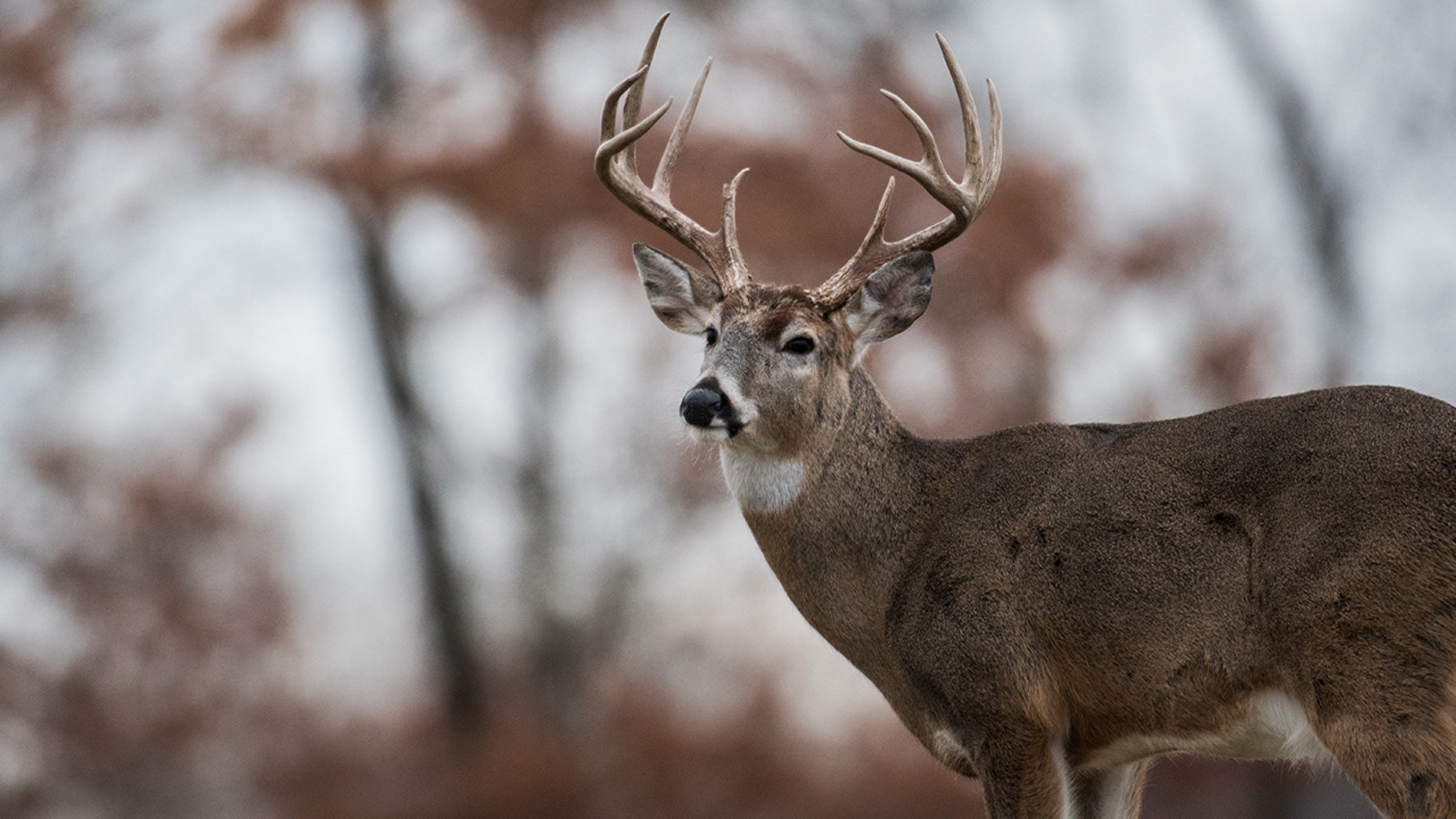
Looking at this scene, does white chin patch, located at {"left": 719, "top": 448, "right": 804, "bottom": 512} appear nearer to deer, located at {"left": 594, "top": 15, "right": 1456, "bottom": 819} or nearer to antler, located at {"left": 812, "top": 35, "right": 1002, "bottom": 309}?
deer, located at {"left": 594, "top": 15, "right": 1456, "bottom": 819}

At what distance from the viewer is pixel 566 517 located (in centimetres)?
1233

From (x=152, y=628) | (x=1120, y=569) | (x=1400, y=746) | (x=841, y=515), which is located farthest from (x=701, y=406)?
(x=152, y=628)

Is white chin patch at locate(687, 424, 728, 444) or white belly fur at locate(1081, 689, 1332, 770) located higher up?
white chin patch at locate(687, 424, 728, 444)

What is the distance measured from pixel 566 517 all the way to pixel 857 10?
5.33 meters

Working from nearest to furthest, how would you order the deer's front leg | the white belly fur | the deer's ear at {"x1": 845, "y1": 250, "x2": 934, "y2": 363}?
the white belly fur, the deer's front leg, the deer's ear at {"x1": 845, "y1": 250, "x2": 934, "y2": 363}

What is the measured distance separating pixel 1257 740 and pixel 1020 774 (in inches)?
24.2

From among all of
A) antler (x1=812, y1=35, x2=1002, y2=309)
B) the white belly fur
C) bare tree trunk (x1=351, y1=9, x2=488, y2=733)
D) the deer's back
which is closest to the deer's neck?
the deer's back

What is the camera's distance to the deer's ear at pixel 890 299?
529 cm

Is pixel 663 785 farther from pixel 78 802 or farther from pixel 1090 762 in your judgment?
pixel 1090 762

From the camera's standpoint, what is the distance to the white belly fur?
405 cm

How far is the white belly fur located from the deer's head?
1367 mm

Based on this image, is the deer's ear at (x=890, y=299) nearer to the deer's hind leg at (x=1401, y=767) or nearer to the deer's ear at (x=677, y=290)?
the deer's ear at (x=677, y=290)

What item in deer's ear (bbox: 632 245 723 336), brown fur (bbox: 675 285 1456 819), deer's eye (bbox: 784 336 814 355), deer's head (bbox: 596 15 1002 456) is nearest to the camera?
brown fur (bbox: 675 285 1456 819)

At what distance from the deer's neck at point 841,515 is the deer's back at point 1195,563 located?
0.16 meters
